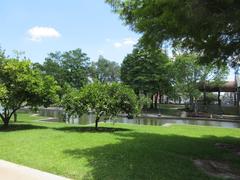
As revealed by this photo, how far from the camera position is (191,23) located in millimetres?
6027

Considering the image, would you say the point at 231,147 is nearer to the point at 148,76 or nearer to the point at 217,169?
the point at 217,169

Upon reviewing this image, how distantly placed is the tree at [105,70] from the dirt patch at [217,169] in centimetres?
7404

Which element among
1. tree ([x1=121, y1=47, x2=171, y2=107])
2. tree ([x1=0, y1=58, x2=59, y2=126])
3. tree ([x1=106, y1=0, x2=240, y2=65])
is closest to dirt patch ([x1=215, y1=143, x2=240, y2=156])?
tree ([x1=106, y1=0, x2=240, y2=65])

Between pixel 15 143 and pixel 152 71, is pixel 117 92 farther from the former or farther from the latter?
pixel 152 71

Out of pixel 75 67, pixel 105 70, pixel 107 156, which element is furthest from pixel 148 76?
pixel 105 70

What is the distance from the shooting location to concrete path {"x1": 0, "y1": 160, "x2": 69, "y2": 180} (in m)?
6.07

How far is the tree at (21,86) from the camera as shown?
12992mm

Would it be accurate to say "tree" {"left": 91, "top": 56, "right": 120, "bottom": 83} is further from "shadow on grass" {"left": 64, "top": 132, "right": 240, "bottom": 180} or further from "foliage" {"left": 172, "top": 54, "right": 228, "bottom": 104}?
"shadow on grass" {"left": 64, "top": 132, "right": 240, "bottom": 180}

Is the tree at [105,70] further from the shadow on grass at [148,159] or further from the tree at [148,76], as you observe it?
the shadow on grass at [148,159]

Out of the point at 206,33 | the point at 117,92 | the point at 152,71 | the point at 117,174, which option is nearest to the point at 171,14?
the point at 206,33

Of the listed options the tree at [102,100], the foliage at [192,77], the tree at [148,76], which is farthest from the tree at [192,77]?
the tree at [102,100]

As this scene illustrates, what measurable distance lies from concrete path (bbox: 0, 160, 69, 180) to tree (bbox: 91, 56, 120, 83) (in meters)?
74.9

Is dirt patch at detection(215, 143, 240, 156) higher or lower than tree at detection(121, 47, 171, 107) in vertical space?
lower

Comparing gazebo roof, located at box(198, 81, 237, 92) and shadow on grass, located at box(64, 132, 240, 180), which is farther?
gazebo roof, located at box(198, 81, 237, 92)
